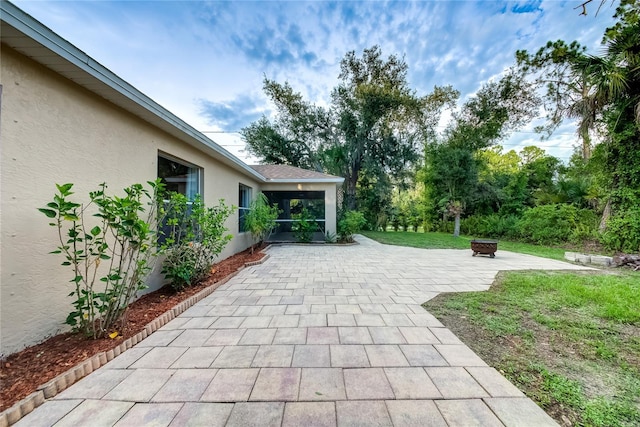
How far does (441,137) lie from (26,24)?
17.2 metres

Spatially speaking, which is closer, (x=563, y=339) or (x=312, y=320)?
(x=563, y=339)

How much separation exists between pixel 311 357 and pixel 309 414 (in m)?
0.64

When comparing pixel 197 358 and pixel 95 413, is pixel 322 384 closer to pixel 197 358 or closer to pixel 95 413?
pixel 197 358

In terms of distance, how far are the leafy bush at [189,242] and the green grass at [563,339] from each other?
3.60 m

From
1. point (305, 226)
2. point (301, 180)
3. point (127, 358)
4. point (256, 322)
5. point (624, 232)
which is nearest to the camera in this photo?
point (127, 358)

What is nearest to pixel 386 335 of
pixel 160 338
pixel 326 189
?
pixel 160 338

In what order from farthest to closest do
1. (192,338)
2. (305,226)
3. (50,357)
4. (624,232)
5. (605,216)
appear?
1. (305,226)
2. (605,216)
3. (624,232)
4. (192,338)
5. (50,357)

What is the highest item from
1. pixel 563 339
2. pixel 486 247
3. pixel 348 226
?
pixel 348 226

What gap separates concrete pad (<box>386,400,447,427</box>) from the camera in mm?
1436

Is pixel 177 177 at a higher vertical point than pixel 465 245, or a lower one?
higher

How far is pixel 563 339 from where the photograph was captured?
2.54m

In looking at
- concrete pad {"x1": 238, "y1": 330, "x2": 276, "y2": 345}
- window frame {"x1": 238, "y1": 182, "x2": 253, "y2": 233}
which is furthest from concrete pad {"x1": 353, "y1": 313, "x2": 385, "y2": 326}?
window frame {"x1": 238, "y1": 182, "x2": 253, "y2": 233}

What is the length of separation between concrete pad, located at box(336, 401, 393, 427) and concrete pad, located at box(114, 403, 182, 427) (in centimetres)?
100

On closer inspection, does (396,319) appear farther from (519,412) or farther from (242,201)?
(242,201)
